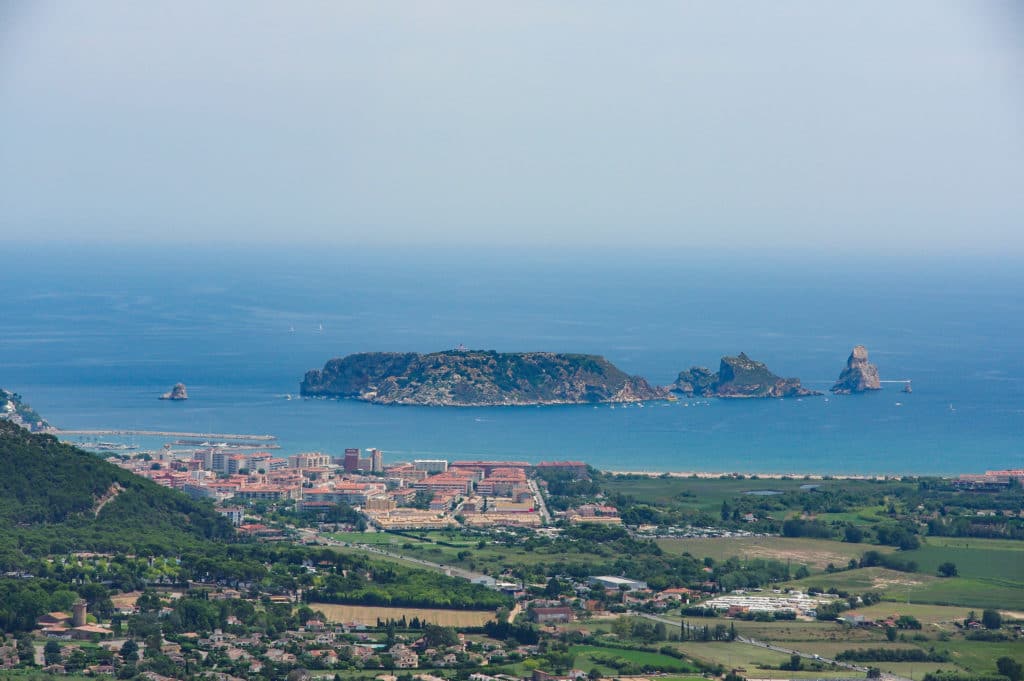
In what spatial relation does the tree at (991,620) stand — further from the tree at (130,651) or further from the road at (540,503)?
the tree at (130,651)

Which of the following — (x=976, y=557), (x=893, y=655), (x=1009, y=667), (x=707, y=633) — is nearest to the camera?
(x=1009, y=667)

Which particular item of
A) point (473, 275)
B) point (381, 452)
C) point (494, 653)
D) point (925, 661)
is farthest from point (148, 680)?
point (473, 275)

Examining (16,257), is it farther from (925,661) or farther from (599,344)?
(925,661)

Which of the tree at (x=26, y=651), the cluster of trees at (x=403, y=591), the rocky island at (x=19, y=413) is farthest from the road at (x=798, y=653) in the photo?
the rocky island at (x=19, y=413)

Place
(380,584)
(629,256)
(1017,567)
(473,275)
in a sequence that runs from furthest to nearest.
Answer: (629,256), (473,275), (1017,567), (380,584)

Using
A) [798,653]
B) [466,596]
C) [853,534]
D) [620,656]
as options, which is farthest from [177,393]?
[798,653]

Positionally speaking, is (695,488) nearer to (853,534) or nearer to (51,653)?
→ (853,534)
